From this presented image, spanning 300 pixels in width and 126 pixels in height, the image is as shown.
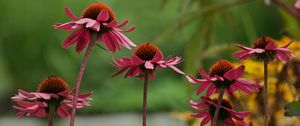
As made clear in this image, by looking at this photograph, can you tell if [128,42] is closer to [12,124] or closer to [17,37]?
[12,124]

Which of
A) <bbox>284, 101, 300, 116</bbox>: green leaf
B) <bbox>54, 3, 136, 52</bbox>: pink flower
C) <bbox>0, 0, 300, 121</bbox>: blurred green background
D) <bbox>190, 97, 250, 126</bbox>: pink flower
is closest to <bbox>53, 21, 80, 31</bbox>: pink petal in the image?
<bbox>54, 3, 136, 52</bbox>: pink flower

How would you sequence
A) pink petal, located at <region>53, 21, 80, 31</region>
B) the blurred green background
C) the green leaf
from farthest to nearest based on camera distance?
the blurred green background < the green leaf < pink petal, located at <region>53, 21, 80, 31</region>

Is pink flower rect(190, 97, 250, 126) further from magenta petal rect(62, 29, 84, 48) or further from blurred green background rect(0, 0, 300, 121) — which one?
blurred green background rect(0, 0, 300, 121)

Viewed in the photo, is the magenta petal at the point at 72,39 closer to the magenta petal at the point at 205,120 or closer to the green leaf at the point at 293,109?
the magenta petal at the point at 205,120

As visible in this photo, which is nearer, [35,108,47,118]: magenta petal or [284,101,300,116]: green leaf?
[35,108,47,118]: magenta petal

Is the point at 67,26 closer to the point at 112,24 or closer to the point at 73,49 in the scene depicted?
the point at 112,24

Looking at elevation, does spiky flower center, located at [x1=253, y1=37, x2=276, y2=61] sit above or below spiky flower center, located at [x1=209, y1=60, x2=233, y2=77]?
above
